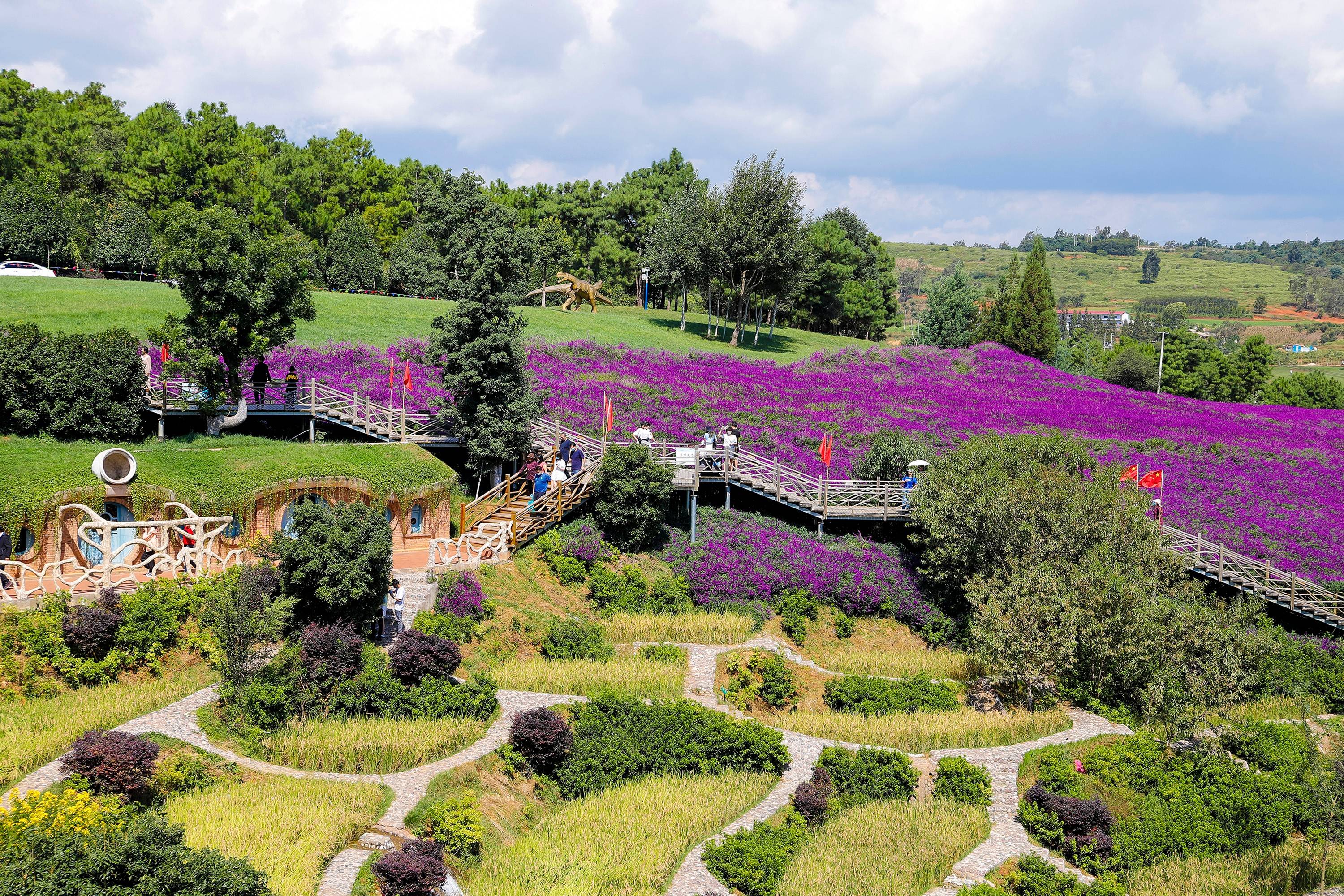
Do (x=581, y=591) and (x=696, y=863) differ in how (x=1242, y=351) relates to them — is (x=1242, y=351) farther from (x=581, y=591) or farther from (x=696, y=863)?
(x=696, y=863)

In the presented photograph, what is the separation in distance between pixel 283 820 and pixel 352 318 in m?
42.5

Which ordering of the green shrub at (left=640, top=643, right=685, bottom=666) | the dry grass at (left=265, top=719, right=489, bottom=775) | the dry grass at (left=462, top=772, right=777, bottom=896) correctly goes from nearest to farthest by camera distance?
the dry grass at (left=462, top=772, right=777, bottom=896) → the dry grass at (left=265, top=719, right=489, bottom=775) → the green shrub at (left=640, top=643, right=685, bottom=666)

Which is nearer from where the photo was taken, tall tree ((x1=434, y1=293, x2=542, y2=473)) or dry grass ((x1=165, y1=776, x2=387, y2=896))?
dry grass ((x1=165, y1=776, x2=387, y2=896))

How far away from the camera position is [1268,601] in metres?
36.1

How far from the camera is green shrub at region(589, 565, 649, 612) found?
32.1 m

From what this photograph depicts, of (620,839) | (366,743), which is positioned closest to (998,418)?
(620,839)

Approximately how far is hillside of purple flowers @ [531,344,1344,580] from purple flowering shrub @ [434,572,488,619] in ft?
44.6

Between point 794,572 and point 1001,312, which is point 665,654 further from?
point 1001,312

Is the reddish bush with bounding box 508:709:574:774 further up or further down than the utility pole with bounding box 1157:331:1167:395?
further down

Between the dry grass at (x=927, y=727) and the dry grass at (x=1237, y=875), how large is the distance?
5.13 m

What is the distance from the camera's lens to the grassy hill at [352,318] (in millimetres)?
47062

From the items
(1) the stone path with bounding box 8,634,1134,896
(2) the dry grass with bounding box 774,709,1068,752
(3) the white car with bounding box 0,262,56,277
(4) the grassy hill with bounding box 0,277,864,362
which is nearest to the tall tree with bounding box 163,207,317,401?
(1) the stone path with bounding box 8,634,1134,896

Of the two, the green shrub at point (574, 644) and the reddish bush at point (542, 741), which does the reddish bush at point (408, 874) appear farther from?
the green shrub at point (574, 644)

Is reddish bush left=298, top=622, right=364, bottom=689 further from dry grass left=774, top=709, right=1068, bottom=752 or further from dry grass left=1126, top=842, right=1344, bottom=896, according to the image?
dry grass left=1126, top=842, right=1344, bottom=896
